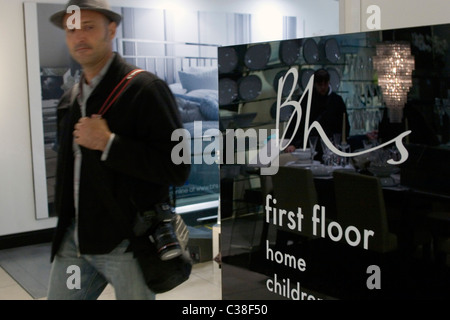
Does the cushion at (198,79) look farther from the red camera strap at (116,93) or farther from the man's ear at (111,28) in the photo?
the red camera strap at (116,93)

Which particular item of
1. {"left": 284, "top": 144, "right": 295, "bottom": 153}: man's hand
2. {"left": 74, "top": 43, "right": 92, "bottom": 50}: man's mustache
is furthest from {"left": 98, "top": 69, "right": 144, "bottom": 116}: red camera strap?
{"left": 284, "top": 144, "right": 295, "bottom": 153}: man's hand

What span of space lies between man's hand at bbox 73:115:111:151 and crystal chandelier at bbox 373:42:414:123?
68 centimetres

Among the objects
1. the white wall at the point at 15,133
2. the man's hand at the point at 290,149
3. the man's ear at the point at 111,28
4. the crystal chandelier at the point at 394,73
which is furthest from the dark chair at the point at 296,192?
the white wall at the point at 15,133

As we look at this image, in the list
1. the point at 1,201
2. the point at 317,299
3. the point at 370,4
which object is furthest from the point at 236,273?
the point at 1,201

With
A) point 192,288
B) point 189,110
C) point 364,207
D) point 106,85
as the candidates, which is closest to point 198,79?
point 189,110

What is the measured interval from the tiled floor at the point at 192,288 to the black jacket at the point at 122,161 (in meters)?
1.60

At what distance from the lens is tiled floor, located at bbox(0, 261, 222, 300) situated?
3016 mm

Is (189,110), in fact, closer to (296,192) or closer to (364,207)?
(296,192)

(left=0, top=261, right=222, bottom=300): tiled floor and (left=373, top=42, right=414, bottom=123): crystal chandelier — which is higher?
(left=373, top=42, right=414, bottom=123): crystal chandelier

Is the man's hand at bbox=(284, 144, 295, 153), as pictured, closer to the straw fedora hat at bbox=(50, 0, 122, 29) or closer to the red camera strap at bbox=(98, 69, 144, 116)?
the red camera strap at bbox=(98, 69, 144, 116)

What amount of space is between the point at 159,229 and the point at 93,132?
1.02ft

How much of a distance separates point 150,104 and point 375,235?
648mm

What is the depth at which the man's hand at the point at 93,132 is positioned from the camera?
1.36m
